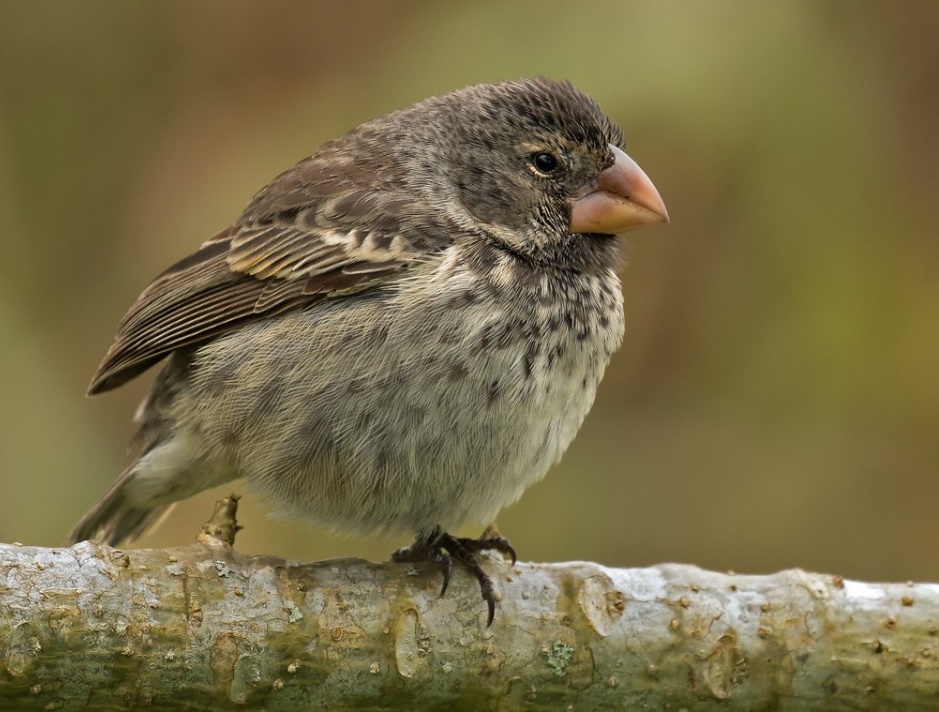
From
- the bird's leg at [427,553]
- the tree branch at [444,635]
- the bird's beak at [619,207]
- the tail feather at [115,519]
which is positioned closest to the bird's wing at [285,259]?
the tail feather at [115,519]

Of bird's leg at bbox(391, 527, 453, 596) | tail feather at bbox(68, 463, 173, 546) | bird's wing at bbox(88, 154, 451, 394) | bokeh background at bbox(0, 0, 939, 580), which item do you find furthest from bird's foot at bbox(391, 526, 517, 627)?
tail feather at bbox(68, 463, 173, 546)

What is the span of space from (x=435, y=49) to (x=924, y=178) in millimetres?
1542

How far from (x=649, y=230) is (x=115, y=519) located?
196cm

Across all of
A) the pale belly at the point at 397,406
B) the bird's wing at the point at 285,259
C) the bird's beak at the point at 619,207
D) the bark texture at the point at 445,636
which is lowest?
the bark texture at the point at 445,636

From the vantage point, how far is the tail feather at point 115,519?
13.4 ft

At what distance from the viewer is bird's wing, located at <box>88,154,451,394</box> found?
3.76m

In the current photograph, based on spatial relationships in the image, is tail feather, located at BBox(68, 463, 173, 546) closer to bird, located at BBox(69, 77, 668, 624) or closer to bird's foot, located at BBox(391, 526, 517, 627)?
bird, located at BBox(69, 77, 668, 624)

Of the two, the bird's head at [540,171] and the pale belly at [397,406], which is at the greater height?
the bird's head at [540,171]

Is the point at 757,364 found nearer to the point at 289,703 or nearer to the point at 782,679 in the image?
the point at 782,679

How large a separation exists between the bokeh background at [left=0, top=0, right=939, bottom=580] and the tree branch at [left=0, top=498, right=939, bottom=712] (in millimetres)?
852

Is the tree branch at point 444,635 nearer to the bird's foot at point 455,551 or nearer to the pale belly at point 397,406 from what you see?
the bird's foot at point 455,551

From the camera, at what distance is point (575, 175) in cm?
398

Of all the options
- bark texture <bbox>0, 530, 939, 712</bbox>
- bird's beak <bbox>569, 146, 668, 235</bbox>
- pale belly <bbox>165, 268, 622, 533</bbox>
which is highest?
bird's beak <bbox>569, 146, 668, 235</bbox>

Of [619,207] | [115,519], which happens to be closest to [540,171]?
[619,207]
